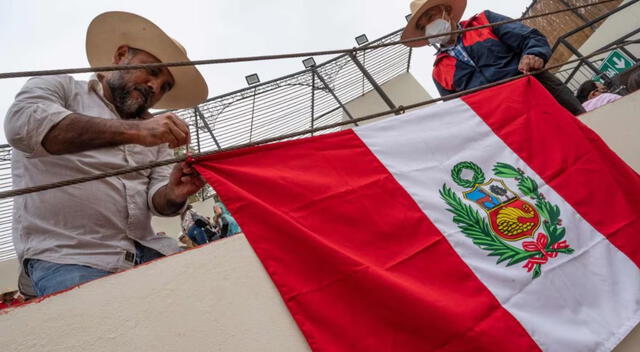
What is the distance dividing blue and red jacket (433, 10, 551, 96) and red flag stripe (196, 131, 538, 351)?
1.65 meters

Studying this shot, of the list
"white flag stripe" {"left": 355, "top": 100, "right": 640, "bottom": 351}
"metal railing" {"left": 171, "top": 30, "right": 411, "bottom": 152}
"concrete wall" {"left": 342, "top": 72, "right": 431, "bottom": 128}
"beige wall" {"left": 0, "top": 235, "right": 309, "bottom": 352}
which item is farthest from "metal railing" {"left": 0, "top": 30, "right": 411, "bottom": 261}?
"beige wall" {"left": 0, "top": 235, "right": 309, "bottom": 352}

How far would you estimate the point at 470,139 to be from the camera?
5.28ft

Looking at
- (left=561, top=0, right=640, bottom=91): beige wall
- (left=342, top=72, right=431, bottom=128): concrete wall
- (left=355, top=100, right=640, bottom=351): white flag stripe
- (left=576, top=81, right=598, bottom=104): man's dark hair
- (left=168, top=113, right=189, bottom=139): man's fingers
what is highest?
(left=342, top=72, right=431, bottom=128): concrete wall

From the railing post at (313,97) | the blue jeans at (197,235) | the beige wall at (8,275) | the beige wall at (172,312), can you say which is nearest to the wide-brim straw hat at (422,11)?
the beige wall at (172,312)

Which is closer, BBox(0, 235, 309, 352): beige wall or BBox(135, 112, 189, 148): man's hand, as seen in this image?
BBox(0, 235, 309, 352): beige wall

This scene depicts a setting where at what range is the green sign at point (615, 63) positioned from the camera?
15.6 feet

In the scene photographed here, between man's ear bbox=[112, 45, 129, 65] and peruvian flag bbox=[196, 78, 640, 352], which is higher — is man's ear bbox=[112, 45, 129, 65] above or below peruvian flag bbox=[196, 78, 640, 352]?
above

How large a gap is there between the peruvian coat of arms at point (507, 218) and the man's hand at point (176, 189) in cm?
104

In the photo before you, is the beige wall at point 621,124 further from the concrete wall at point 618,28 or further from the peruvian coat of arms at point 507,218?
the concrete wall at point 618,28

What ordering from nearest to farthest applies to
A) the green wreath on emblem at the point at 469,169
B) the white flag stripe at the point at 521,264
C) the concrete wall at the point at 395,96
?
the white flag stripe at the point at 521,264 → the green wreath on emblem at the point at 469,169 → the concrete wall at the point at 395,96

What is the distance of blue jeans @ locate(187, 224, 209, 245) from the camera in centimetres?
392

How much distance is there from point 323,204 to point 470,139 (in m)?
0.89

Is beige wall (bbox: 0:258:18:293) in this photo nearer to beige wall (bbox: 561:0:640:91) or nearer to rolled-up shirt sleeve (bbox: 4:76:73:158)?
rolled-up shirt sleeve (bbox: 4:76:73:158)

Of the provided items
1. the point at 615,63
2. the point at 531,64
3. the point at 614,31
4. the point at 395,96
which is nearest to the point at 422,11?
the point at 531,64
